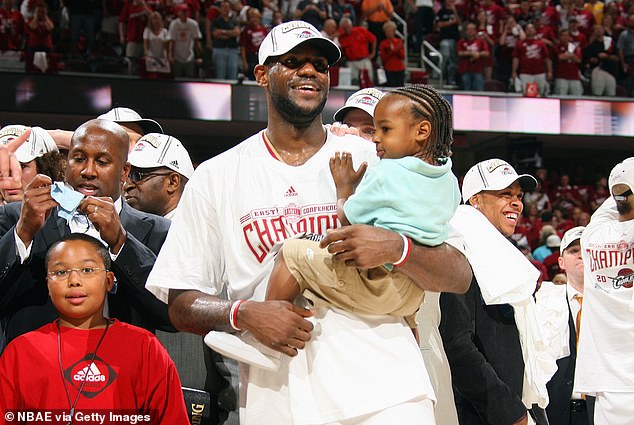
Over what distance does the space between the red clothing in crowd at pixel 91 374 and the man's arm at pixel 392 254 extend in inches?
33.9

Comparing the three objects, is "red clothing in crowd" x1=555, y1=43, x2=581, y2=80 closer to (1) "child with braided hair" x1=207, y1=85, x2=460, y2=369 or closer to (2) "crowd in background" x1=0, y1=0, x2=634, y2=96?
(2) "crowd in background" x1=0, y1=0, x2=634, y2=96

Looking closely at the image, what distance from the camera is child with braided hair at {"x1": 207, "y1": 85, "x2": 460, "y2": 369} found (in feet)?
7.86

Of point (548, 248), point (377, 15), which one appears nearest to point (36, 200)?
point (548, 248)

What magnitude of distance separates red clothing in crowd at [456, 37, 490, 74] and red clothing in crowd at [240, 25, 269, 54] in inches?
150

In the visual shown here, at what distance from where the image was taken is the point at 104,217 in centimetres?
287

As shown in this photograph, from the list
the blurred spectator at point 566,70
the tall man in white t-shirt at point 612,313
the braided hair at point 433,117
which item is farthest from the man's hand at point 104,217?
the blurred spectator at point 566,70

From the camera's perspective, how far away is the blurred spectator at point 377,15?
16.1 meters

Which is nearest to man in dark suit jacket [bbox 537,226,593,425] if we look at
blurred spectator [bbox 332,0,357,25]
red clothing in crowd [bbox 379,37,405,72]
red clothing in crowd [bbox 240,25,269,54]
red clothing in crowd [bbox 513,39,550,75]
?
red clothing in crowd [bbox 240,25,269,54]

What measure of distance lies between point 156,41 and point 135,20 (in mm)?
529

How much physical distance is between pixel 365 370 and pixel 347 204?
0.45 m

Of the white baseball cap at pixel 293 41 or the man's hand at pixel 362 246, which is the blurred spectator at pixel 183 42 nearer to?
the white baseball cap at pixel 293 41

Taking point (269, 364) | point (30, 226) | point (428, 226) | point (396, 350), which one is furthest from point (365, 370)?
point (30, 226)

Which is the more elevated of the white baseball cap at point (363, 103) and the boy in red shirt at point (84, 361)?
the white baseball cap at point (363, 103)

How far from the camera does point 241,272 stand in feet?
8.68
